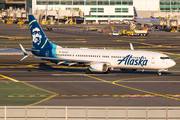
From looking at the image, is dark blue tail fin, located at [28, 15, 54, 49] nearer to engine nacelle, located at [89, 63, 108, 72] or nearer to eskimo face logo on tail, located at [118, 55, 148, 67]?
engine nacelle, located at [89, 63, 108, 72]

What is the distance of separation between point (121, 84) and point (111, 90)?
457 cm

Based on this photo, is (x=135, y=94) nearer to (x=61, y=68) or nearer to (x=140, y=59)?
(x=140, y=59)

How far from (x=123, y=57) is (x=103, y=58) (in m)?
3.39

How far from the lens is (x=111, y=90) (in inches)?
1797

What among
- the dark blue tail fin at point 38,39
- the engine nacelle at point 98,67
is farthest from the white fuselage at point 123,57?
the dark blue tail fin at point 38,39

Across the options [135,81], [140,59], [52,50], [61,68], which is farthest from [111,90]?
[61,68]

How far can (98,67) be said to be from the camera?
55.6 m
